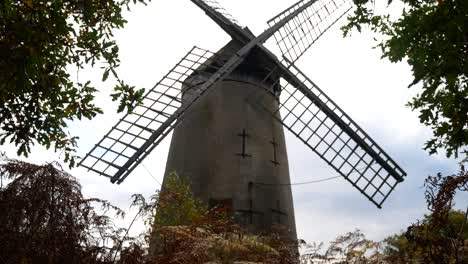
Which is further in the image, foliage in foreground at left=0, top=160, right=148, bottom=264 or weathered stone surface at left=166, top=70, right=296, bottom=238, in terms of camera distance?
weathered stone surface at left=166, top=70, right=296, bottom=238

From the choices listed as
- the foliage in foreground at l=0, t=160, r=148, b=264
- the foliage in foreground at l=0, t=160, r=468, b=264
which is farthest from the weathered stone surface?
the foliage in foreground at l=0, t=160, r=148, b=264

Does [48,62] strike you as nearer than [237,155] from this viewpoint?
Yes

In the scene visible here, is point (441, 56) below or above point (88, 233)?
above

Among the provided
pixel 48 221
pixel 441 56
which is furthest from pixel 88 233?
pixel 441 56

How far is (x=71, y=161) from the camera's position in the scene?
23.8 feet

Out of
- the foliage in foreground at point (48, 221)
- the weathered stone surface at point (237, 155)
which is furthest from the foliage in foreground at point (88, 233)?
the weathered stone surface at point (237, 155)

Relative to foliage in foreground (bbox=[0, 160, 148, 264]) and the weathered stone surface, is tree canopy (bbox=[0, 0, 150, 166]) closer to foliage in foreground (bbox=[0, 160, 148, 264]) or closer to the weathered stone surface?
foliage in foreground (bbox=[0, 160, 148, 264])

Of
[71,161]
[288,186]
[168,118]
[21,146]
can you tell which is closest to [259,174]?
[288,186]

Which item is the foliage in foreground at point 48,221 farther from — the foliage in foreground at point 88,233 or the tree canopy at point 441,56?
the tree canopy at point 441,56

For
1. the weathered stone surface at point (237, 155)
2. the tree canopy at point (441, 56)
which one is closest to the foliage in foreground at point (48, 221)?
the tree canopy at point (441, 56)

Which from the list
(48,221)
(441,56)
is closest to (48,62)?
(48,221)

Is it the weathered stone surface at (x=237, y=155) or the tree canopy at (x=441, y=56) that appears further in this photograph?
the weathered stone surface at (x=237, y=155)

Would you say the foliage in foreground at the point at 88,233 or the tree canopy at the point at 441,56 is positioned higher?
the tree canopy at the point at 441,56

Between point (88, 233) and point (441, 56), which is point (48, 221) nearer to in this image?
point (88, 233)
